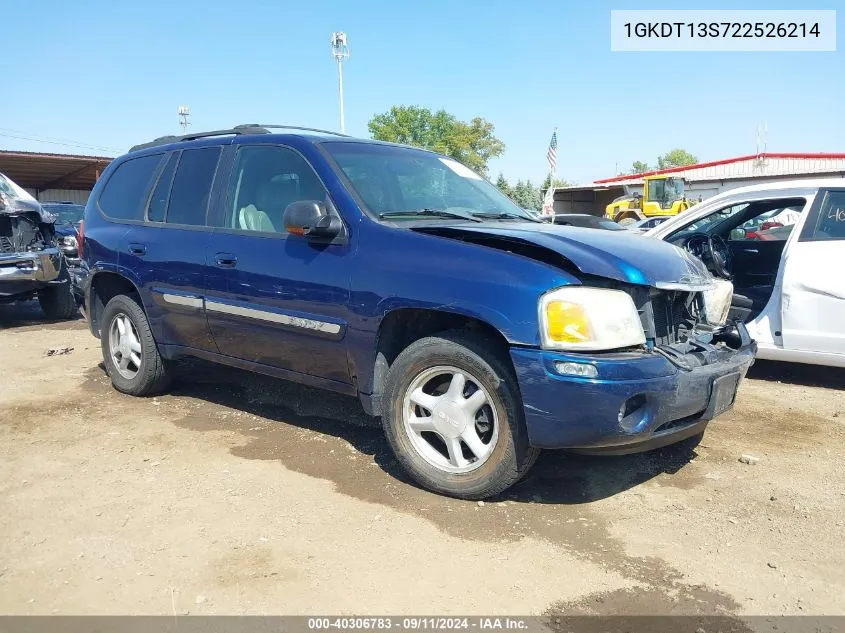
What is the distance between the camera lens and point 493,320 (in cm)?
300

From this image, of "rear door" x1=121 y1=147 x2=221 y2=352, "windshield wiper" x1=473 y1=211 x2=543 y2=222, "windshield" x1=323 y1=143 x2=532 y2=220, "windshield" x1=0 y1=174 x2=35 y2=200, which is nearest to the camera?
"windshield" x1=323 y1=143 x2=532 y2=220

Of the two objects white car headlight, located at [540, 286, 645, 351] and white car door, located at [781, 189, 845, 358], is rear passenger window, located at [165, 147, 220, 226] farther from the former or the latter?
white car door, located at [781, 189, 845, 358]

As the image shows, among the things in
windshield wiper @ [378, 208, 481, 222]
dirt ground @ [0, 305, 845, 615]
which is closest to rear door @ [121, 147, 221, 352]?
dirt ground @ [0, 305, 845, 615]

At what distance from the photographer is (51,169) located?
28266mm

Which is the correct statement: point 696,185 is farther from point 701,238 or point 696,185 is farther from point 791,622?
point 791,622

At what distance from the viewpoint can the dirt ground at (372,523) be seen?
2.52 metres

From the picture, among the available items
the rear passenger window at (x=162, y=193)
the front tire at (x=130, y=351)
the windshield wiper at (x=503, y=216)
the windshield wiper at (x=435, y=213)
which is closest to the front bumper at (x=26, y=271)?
the front tire at (x=130, y=351)

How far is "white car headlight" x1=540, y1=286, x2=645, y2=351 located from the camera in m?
2.90

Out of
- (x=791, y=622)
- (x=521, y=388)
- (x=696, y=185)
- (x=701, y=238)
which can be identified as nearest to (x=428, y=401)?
(x=521, y=388)

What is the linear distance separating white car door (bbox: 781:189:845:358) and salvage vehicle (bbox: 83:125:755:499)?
160 cm

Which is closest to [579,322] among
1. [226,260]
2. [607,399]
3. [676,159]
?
[607,399]

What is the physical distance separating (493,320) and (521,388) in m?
0.32

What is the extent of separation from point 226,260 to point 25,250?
569cm

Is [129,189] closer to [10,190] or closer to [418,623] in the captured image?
[418,623]
